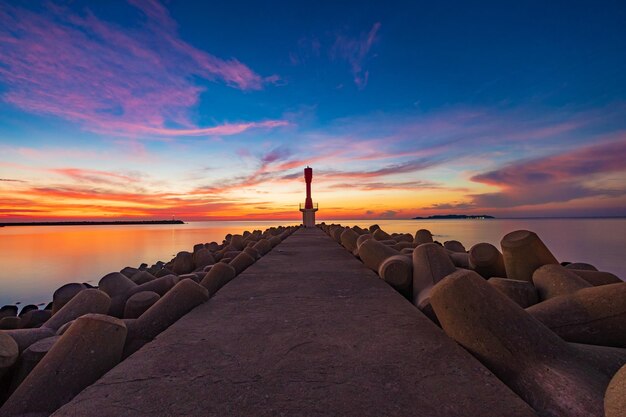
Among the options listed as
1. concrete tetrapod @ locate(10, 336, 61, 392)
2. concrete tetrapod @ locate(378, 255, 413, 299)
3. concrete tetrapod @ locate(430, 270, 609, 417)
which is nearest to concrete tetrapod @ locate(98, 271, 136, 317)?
concrete tetrapod @ locate(10, 336, 61, 392)

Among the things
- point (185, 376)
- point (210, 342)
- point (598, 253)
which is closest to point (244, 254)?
point (210, 342)

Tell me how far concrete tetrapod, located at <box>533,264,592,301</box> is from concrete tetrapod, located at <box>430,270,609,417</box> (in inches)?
51.4

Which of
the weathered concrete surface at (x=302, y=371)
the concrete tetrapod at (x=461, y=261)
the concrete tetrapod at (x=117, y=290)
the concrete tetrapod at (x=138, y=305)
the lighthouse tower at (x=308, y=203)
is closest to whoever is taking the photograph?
the weathered concrete surface at (x=302, y=371)

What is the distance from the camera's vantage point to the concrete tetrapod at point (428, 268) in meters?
3.23

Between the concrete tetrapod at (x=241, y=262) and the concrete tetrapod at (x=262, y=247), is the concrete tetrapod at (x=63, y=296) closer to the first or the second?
the concrete tetrapod at (x=241, y=262)

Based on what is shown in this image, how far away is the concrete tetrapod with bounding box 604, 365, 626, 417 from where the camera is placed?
1128 millimetres

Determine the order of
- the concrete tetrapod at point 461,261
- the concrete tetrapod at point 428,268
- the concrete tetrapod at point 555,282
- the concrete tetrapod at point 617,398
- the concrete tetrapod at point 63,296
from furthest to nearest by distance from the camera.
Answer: the concrete tetrapod at point 461,261, the concrete tetrapod at point 63,296, the concrete tetrapod at point 428,268, the concrete tetrapod at point 555,282, the concrete tetrapod at point 617,398

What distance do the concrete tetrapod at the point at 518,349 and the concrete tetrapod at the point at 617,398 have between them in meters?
0.21

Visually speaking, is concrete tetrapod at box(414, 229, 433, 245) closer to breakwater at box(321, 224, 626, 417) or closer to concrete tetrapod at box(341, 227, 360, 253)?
concrete tetrapod at box(341, 227, 360, 253)

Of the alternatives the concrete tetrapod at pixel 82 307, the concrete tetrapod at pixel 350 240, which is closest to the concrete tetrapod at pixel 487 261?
the concrete tetrapod at pixel 350 240

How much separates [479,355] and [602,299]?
3.80ft

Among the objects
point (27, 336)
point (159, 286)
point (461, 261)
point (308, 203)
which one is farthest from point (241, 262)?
point (308, 203)

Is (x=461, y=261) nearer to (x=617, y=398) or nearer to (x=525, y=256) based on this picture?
(x=525, y=256)

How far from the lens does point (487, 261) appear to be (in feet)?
14.0
